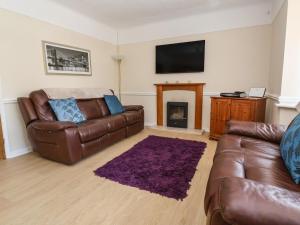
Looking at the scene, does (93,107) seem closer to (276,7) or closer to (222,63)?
(222,63)

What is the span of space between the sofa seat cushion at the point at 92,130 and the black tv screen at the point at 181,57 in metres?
2.02

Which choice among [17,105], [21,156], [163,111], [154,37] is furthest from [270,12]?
[21,156]

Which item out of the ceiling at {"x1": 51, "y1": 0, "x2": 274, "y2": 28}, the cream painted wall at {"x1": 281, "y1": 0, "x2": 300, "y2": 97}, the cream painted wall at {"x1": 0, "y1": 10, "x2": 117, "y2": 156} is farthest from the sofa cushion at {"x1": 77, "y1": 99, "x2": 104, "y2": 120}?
the cream painted wall at {"x1": 281, "y1": 0, "x2": 300, "y2": 97}

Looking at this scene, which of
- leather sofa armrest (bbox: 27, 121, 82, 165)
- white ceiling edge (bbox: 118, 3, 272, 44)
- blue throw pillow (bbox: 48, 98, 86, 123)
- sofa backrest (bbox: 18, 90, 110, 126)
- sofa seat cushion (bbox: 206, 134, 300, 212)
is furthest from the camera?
white ceiling edge (bbox: 118, 3, 272, 44)

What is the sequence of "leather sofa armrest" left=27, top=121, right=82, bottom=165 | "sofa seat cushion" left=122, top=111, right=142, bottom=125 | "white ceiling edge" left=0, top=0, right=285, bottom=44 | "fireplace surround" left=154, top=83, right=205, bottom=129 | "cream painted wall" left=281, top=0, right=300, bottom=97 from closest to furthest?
1. "cream painted wall" left=281, top=0, right=300, bottom=97
2. "leather sofa armrest" left=27, top=121, right=82, bottom=165
3. "white ceiling edge" left=0, top=0, right=285, bottom=44
4. "sofa seat cushion" left=122, top=111, right=142, bottom=125
5. "fireplace surround" left=154, top=83, right=205, bottom=129

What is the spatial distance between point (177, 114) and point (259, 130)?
2.35 metres

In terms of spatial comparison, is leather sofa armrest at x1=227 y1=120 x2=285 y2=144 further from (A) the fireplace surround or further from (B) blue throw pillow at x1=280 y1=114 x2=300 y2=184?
(A) the fireplace surround

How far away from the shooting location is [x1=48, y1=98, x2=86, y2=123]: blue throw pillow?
8.63 ft

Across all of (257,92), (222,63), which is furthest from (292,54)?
(222,63)

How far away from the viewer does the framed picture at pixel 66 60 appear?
302 cm

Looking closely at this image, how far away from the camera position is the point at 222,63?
11.5 ft

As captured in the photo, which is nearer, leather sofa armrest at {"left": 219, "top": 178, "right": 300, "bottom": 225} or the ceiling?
leather sofa armrest at {"left": 219, "top": 178, "right": 300, "bottom": 225}

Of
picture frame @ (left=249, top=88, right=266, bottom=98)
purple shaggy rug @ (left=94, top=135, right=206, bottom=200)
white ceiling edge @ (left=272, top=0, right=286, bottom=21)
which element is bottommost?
purple shaggy rug @ (left=94, top=135, right=206, bottom=200)

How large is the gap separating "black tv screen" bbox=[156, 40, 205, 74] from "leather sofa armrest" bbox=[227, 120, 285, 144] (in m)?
2.02
